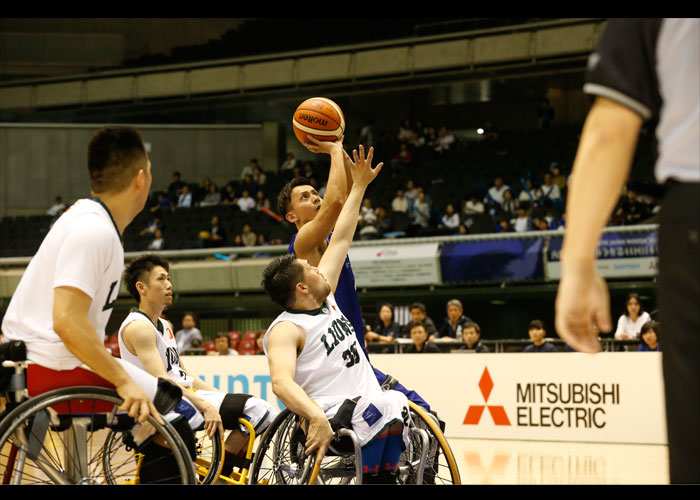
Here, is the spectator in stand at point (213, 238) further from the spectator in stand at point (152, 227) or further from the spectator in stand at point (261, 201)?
the spectator in stand at point (152, 227)

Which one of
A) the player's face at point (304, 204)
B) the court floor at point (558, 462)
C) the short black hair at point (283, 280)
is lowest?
the court floor at point (558, 462)

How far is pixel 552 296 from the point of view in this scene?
13602mm

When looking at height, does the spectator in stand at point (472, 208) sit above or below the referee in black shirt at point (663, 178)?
above

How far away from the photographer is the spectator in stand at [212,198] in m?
19.4

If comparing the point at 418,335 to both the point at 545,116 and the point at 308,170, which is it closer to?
the point at 308,170

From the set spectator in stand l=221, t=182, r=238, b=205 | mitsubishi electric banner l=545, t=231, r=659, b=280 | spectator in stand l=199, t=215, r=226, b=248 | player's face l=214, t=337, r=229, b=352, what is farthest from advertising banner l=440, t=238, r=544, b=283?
spectator in stand l=221, t=182, r=238, b=205

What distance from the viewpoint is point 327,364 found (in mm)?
3529

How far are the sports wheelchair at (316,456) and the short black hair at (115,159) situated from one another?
1141 mm

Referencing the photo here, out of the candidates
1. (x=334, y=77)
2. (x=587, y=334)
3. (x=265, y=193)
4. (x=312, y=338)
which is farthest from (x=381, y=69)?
(x=587, y=334)

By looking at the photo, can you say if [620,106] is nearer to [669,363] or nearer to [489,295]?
[669,363]

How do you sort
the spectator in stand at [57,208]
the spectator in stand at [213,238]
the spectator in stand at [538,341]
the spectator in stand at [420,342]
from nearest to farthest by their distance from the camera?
the spectator in stand at [538,341], the spectator in stand at [420,342], the spectator in stand at [213,238], the spectator in stand at [57,208]

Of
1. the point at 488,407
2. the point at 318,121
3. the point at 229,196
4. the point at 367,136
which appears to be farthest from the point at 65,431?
the point at 367,136

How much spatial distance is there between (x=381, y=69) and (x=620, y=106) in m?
17.8

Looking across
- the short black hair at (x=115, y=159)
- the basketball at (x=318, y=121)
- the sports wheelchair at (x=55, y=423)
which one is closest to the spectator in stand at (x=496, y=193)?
the basketball at (x=318, y=121)
